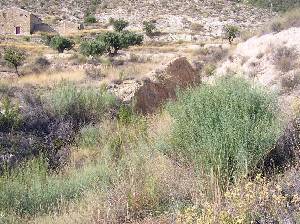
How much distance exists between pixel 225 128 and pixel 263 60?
11.1 metres

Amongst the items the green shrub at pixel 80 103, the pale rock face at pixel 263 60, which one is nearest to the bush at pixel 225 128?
the green shrub at pixel 80 103

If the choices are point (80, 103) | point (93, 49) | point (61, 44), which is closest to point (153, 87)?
point (80, 103)

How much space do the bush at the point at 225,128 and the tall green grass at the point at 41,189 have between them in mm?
1266

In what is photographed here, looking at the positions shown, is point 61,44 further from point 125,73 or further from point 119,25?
point 125,73

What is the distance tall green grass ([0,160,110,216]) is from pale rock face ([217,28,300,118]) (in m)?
7.33

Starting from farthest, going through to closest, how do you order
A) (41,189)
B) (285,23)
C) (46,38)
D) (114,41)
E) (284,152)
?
(46,38), (114,41), (285,23), (41,189), (284,152)

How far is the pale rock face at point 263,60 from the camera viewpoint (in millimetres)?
13570

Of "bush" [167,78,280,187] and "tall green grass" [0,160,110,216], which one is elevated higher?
"bush" [167,78,280,187]

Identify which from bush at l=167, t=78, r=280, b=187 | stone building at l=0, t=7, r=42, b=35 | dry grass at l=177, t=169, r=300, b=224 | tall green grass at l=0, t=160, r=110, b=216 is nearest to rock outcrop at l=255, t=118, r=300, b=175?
bush at l=167, t=78, r=280, b=187

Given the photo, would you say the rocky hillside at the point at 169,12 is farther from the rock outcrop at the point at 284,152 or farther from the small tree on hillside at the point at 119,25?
the rock outcrop at the point at 284,152

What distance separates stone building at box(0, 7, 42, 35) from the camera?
5278 cm

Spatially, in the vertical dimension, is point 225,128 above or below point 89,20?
below

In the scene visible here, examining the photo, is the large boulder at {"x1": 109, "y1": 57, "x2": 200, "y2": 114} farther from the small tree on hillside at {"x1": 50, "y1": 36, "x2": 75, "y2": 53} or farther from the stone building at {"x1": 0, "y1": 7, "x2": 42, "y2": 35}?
the stone building at {"x1": 0, "y1": 7, "x2": 42, "y2": 35}

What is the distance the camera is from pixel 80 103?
12.3 m
